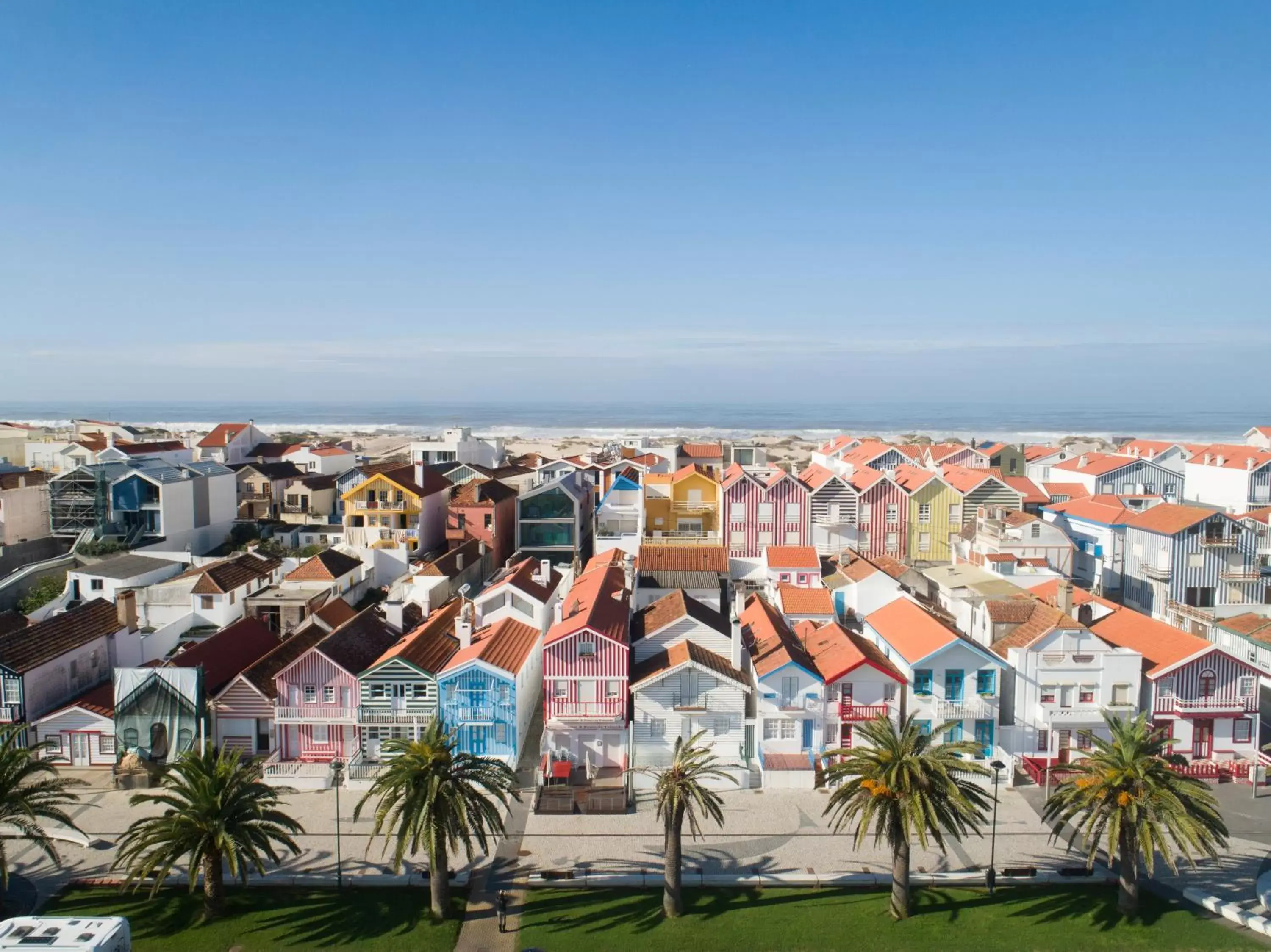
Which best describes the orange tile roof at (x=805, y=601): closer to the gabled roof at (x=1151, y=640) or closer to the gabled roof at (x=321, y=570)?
the gabled roof at (x=1151, y=640)

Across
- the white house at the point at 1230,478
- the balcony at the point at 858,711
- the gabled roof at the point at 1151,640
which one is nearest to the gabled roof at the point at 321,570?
the balcony at the point at 858,711

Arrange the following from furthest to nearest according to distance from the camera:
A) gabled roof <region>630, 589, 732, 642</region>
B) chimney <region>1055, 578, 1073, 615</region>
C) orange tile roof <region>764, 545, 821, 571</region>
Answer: orange tile roof <region>764, 545, 821, 571</region> < chimney <region>1055, 578, 1073, 615</region> < gabled roof <region>630, 589, 732, 642</region>

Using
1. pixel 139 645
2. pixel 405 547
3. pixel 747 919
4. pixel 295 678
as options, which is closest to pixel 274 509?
pixel 405 547

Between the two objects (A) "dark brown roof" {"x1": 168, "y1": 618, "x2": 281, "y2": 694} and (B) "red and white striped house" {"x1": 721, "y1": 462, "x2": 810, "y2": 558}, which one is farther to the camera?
(B) "red and white striped house" {"x1": 721, "y1": 462, "x2": 810, "y2": 558}

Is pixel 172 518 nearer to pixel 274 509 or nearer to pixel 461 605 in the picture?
pixel 274 509

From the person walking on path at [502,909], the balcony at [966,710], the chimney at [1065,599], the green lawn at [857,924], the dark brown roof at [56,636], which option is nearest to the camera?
the green lawn at [857,924]

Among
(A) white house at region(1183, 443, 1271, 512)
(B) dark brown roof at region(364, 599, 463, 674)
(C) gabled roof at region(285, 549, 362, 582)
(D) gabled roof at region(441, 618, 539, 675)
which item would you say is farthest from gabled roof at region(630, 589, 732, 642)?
(A) white house at region(1183, 443, 1271, 512)

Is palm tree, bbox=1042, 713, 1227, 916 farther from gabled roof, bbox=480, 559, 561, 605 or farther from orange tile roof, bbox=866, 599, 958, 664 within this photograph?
gabled roof, bbox=480, 559, 561, 605
